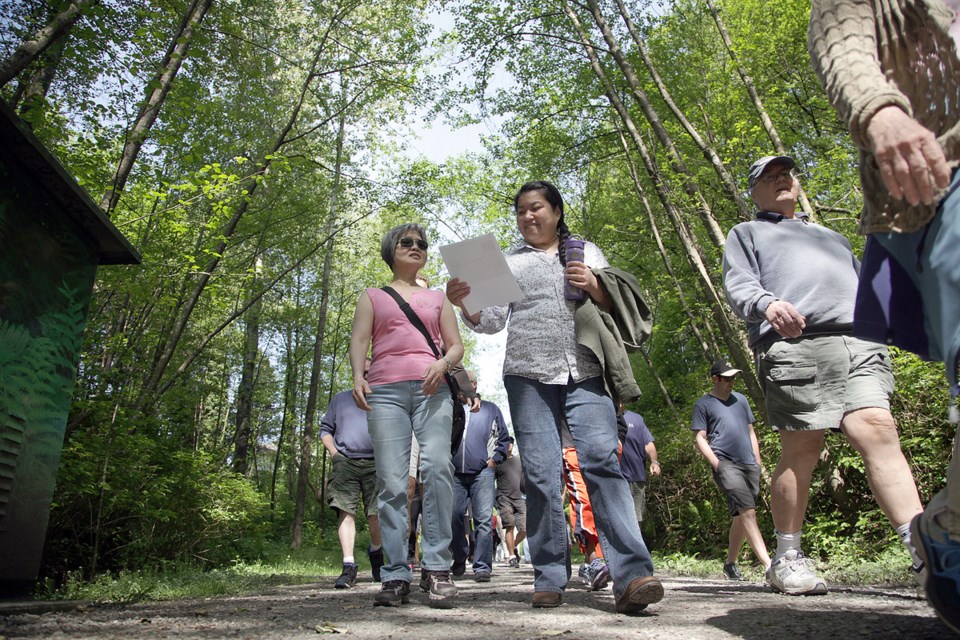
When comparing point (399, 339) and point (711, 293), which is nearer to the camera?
point (399, 339)

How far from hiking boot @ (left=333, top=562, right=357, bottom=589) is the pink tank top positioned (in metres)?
3.03

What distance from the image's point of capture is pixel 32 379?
4.90 metres

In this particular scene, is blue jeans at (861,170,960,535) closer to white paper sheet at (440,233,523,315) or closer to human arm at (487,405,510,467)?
white paper sheet at (440,233,523,315)

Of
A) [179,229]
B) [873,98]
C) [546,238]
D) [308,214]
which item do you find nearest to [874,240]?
[873,98]

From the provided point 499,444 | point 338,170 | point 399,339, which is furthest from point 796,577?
point 338,170

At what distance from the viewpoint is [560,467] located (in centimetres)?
410

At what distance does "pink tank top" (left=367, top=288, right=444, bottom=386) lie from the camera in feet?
15.3

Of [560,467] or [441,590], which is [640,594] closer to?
[560,467]

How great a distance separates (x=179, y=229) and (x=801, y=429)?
8.14 m

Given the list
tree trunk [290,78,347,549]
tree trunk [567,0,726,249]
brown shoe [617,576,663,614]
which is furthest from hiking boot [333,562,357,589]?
tree trunk [290,78,347,549]

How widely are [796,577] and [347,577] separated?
4.39 meters

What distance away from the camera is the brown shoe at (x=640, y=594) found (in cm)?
353

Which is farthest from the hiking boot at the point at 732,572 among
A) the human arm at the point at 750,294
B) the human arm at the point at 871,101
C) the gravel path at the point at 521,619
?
the human arm at the point at 871,101

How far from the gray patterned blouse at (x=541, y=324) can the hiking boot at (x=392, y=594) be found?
1.44 m
